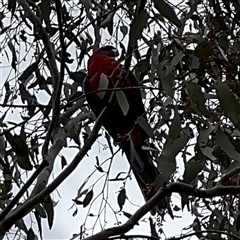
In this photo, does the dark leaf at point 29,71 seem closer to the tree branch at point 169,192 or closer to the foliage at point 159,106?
the foliage at point 159,106

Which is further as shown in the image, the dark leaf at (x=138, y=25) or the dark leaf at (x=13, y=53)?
the dark leaf at (x=13, y=53)

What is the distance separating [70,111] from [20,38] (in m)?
0.32

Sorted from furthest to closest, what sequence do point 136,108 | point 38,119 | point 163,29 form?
point 136,108, point 38,119, point 163,29

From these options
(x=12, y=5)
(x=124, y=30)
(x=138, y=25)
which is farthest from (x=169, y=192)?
(x=124, y=30)

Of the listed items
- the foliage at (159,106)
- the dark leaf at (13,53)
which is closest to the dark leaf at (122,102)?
the foliage at (159,106)

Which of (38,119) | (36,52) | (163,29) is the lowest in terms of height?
(163,29)

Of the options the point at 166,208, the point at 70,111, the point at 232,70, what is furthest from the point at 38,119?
the point at 232,70

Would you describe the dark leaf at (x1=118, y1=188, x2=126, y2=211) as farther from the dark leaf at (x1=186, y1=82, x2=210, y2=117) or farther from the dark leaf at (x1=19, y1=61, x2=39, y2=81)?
the dark leaf at (x1=186, y1=82, x2=210, y2=117)

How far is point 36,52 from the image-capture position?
1633mm

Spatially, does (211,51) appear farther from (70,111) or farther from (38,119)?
(38,119)

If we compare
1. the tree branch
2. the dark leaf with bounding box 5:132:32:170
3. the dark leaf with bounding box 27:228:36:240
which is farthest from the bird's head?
the tree branch

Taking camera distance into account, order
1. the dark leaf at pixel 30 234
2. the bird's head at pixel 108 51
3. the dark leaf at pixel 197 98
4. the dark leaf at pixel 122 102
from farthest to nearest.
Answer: the bird's head at pixel 108 51 < the dark leaf at pixel 30 234 < the dark leaf at pixel 122 102 < the dark leaf at pixel 197 98

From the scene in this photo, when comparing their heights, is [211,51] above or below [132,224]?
above

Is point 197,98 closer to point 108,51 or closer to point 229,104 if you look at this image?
point 229,104
